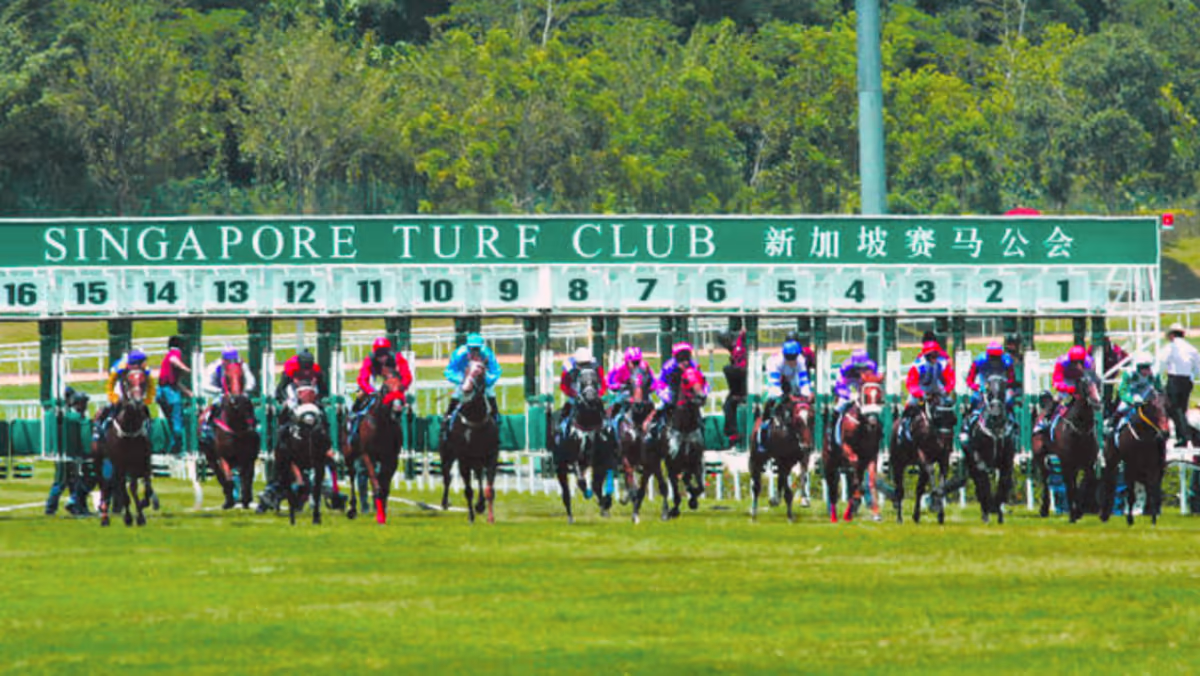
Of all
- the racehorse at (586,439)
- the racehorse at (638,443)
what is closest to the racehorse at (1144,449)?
the racehorse at (638,443)

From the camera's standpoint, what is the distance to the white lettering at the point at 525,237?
37.4 metres

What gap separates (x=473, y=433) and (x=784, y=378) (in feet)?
10.5

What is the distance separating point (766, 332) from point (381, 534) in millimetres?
34368

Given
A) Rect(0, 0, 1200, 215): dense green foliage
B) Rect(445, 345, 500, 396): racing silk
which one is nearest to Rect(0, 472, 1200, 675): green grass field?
Rect(445, 345, 500, 396): racing silk

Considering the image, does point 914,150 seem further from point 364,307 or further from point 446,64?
point 364,307

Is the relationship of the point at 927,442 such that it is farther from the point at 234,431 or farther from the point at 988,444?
the point at 234,431

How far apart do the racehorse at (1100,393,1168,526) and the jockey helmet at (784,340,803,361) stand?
134 inches

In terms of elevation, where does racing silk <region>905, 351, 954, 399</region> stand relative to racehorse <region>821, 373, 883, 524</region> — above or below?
above

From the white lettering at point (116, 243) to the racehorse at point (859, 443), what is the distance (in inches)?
511

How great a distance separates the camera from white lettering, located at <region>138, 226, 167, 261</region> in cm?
3747

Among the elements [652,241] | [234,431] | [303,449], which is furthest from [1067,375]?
[652,241]

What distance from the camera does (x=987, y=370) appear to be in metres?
28.0

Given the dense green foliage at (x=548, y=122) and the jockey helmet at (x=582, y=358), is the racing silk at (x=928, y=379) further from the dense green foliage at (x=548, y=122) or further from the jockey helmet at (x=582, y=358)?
the dense green foliage at (x=548, y=122)

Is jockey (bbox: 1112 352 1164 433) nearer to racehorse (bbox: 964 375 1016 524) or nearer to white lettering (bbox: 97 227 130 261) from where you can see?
racehorse (bbox: 964 375 1016 524)
